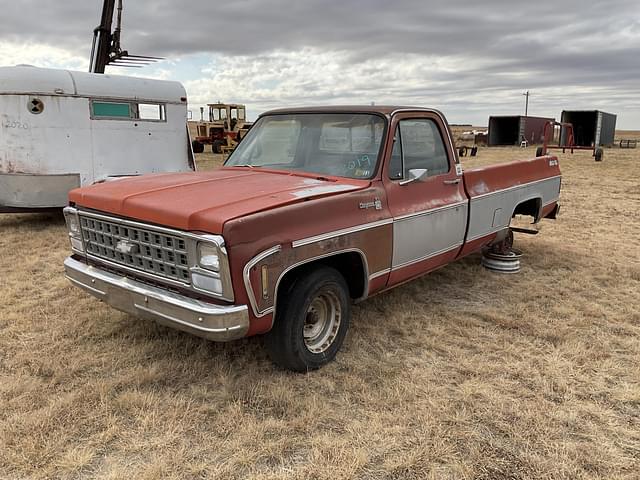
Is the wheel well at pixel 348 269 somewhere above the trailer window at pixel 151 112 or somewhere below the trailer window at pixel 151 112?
below

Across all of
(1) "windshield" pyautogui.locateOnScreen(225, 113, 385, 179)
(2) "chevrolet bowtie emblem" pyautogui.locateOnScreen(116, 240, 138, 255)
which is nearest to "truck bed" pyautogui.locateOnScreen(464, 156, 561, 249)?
(1) "windshield" pyautogui.locateOnScreen(225, 113, 385, 179)

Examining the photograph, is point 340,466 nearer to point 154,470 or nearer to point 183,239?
point 154,470

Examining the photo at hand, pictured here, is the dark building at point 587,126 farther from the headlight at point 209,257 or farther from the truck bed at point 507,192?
the headlight at point 209,257

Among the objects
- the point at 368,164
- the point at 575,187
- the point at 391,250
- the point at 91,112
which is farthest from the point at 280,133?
the point at 575,187

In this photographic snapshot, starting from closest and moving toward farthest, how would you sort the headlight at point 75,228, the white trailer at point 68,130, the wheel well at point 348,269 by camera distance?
the wheel well at point 348,269, the headlight at point 75,228, the white trailer at point 68,130

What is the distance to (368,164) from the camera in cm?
419

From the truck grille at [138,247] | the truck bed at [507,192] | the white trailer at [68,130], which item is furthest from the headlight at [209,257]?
the white trailer at [68,130]

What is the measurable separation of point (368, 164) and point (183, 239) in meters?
1.70

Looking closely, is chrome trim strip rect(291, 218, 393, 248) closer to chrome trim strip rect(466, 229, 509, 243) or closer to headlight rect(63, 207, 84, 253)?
chrome trim strip rect(466, 229, 509, 243)

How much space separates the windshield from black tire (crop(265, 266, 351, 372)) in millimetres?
964

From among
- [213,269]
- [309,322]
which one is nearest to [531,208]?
[309,322]

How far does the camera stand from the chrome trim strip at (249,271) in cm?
304

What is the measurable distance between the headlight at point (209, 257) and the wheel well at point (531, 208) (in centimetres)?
449

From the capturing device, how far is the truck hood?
3.12 m
